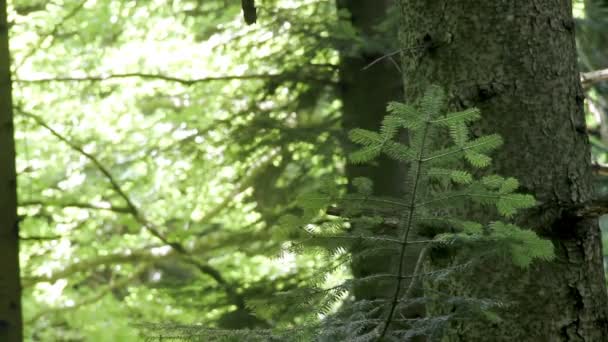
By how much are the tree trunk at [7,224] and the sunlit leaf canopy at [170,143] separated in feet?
2.80

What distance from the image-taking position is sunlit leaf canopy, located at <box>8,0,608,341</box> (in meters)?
6.20

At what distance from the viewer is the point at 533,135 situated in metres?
2.75

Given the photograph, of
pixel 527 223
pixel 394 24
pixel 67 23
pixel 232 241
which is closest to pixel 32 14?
pixel 67 23

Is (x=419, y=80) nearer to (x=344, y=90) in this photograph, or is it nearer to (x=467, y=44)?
(x=467, y=44)

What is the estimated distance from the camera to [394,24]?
5.58 meters

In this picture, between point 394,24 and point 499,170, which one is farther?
point 394,24

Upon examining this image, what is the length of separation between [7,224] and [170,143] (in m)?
3.64

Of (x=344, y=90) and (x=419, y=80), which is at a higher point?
(x=344, y=90)

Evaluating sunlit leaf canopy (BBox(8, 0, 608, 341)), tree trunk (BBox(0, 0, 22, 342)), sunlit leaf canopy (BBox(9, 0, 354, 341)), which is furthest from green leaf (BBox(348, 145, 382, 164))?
sunlit leaf canopy (BBox(8, 0, 608, 341))

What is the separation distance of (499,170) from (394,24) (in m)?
2.99

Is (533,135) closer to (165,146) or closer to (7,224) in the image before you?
(7,224)

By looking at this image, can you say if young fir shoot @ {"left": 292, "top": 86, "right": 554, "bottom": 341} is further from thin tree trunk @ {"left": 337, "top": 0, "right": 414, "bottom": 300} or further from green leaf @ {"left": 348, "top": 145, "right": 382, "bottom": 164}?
thin tree trunk @ {"left": 337, "top": 0, "right": 414, "bottom": 300}

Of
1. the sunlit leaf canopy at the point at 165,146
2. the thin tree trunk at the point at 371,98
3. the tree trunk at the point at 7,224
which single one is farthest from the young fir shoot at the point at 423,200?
the thin tree trunk at the point at 371,98

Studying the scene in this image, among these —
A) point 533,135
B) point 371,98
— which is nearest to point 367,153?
point 533,135
